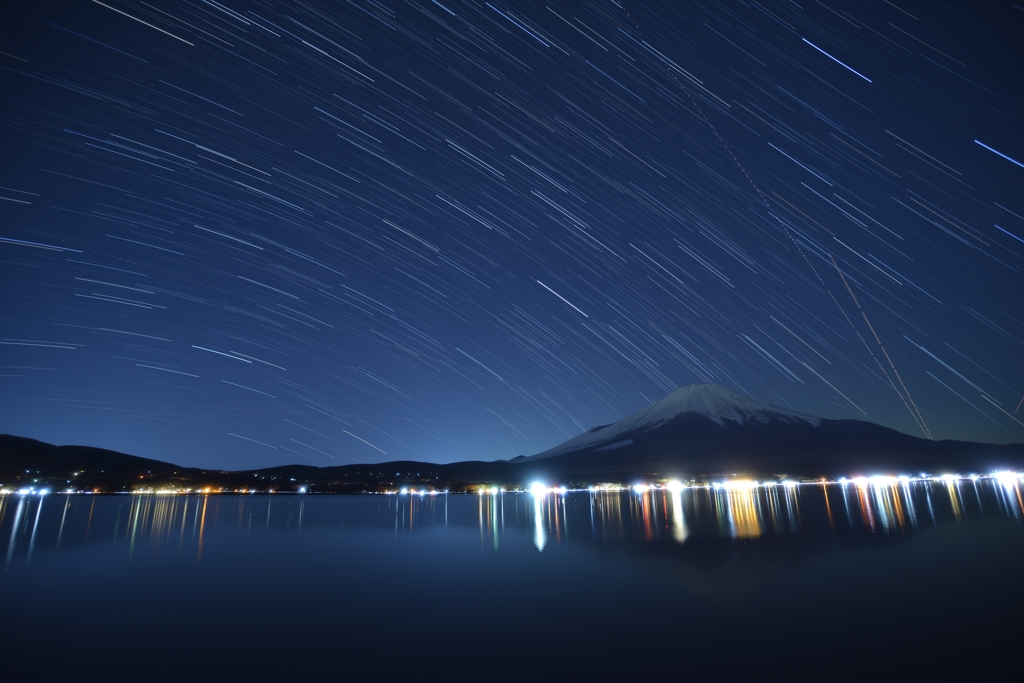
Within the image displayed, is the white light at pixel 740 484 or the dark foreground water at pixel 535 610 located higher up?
the white light at pixel 740 484

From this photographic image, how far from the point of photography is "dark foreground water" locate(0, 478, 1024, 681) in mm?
8203

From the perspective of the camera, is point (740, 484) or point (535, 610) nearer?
point (535, 610)

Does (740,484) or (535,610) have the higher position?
(740,484)

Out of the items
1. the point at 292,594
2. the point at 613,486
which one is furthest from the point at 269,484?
the point at 292,594

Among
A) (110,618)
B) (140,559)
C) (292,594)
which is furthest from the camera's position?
(140,559)

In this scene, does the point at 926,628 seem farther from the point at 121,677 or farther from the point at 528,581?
the point at 121,677

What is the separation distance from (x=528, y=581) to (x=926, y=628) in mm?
9335

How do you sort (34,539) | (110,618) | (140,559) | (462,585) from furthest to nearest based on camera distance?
(34,539)
(140,559)
(462,585)
(110,618)

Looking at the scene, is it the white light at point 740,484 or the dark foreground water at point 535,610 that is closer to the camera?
the dark foreground water at point 535,610

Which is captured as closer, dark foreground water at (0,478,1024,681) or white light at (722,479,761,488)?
dark foreground water at (0,478,1024,681)

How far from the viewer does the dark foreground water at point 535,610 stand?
26.9ft

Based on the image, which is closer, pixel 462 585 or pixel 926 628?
pixel 926 628

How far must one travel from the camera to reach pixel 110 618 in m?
11.5

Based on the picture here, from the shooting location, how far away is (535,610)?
1182cm
